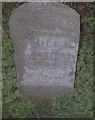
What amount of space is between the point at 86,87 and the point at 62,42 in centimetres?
48

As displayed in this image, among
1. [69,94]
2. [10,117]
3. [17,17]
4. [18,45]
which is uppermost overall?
[17,17]

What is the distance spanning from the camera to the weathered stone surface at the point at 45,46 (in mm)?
3000

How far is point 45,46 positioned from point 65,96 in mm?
495

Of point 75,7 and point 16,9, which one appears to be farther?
point 75,7

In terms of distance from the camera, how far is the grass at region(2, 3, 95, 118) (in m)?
3.02

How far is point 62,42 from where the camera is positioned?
10.0 feet

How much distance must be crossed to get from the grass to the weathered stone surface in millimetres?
95

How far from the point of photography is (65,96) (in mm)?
3143

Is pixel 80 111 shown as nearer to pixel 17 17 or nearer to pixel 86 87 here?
pixel 86 87

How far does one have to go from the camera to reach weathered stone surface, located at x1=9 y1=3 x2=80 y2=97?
3.00 metres

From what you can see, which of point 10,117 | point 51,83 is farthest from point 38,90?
point 10,117

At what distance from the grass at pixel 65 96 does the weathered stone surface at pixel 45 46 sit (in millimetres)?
95

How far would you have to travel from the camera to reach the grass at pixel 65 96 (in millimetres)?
3021

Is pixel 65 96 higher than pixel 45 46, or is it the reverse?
pixel 45 46
